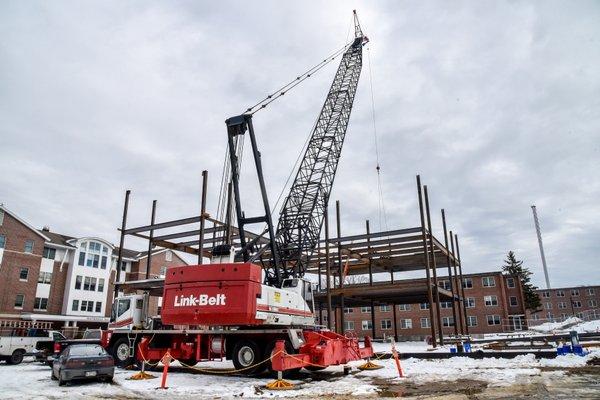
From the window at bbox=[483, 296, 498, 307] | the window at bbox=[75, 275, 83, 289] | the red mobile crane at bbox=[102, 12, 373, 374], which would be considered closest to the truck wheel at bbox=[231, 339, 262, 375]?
the red mobile crane at bbox=[102, 12, 373, 374]

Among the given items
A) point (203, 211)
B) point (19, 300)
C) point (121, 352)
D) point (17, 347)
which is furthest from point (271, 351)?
point (19, 300)

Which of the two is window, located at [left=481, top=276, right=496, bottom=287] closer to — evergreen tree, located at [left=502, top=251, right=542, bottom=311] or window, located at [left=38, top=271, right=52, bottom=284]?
evergreen tree, located at [left=502, top=251, right=542, bottom=311]

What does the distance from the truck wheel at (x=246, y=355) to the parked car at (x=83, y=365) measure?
14.2 ft

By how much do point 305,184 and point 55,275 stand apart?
1474 inches

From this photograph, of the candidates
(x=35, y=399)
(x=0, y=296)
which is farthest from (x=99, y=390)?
(x=0, y=296)

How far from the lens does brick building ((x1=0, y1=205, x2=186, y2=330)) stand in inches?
1813

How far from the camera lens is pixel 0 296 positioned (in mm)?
44656

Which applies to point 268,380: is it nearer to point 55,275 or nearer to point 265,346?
point 265,346

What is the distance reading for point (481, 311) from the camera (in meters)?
61.5

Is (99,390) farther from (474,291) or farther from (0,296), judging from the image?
(474,291)

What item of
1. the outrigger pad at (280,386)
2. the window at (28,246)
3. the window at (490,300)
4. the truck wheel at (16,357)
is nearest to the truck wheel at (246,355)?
the outrigger pad at (280,386)

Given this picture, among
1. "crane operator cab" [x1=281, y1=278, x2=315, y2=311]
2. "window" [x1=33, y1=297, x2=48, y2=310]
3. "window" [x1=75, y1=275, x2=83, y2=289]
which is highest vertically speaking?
"window" [x1=75, y1=275, x2=83, y2=289]

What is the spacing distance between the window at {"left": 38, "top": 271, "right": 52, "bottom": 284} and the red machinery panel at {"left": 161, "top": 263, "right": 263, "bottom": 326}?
41037 mm

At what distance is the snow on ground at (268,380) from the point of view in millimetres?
11984
